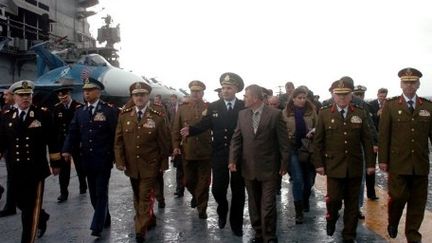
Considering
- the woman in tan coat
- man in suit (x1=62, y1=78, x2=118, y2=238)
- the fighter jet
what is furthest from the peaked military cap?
the fighter jet

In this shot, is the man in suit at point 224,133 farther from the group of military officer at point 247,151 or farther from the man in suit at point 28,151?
the man in suit at point 28,151

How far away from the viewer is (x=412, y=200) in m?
4.88

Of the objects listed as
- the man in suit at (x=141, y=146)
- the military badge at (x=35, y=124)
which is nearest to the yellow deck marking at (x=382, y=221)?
the man in suit at (x=141, y=146)

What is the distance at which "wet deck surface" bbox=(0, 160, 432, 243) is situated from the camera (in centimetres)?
514

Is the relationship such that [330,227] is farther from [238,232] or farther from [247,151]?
[247,151]

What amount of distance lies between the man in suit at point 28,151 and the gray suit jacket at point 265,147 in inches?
89.6

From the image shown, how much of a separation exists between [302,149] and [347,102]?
1219 mm

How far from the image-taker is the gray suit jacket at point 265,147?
491cm

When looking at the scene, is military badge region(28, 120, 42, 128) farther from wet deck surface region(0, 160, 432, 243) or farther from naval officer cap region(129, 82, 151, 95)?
wet deck surface region(0, 160, 432, 243)

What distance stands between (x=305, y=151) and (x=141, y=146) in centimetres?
232

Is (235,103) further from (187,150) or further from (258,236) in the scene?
(258,236)

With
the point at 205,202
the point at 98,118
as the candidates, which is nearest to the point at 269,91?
the point at 205,202

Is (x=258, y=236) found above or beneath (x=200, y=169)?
beneath

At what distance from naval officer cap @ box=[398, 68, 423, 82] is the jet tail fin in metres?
19.4
